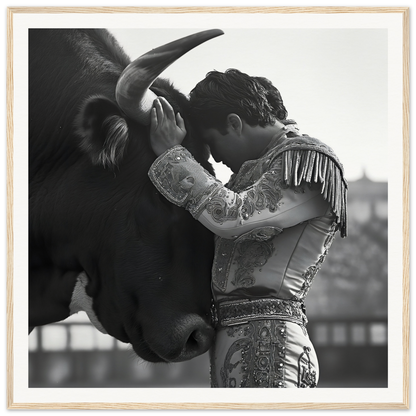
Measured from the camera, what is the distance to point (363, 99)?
6.70 ft

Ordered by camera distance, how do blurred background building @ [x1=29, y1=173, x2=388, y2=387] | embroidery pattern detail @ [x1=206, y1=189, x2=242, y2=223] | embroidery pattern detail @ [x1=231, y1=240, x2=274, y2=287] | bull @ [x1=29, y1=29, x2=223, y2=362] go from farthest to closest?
blurred background building @ [x1=29, y1=173, x2=388, y2=387] → bull @ [x1=29, y1=29, x2=223, y2=362] → embroidery pattern detail @ [x1=231, y1=240, x2=274, y2=287] → embroidery pattern detail @ [x1=206, y1=189, x2=242, y2=223]

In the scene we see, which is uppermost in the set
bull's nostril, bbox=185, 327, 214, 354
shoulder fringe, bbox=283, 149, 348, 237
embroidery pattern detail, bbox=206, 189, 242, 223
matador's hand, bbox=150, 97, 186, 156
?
matador's hand, bbox=150, 97, 186, 156

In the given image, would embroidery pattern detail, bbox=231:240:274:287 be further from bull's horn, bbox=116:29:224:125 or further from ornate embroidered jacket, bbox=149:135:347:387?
bull's horn, bbox=116:29:224:125

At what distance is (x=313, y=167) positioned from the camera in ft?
5.36

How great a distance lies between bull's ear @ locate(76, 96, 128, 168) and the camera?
1795 millimetres

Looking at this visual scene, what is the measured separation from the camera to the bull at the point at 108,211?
5.91 ft

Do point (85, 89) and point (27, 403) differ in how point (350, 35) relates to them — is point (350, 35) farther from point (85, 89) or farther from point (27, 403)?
point (27, 403)

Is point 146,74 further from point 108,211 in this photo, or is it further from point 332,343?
point 332,343

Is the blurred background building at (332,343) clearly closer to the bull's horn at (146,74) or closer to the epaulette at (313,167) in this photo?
the epaulette at (313,167)

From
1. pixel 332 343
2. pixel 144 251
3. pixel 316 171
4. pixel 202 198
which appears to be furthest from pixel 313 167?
pixel 332 343

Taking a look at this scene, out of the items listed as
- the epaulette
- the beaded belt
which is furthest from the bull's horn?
the beaded belt

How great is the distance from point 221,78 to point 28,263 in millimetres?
721

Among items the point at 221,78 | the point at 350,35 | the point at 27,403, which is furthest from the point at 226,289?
the point at 350,35

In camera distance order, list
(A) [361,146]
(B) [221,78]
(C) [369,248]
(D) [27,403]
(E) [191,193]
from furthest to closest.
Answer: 1. (C) [369,248]
2. (A) [361,146]
3. (D) [27,403]
4. (B) [221,78]
5. (E) [191,193]
